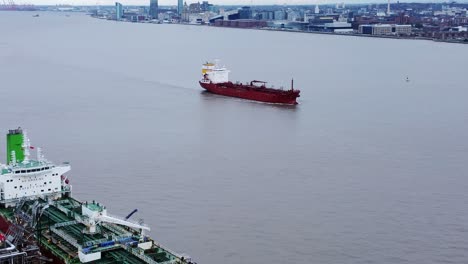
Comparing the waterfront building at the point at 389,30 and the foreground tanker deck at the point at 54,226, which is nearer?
the foreground tanker deck at the point at 54,226

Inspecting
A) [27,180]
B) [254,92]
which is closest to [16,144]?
[27,180]

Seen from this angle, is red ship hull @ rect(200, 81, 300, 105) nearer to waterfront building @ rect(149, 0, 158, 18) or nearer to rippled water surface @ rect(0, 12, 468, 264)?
rippled water surface @ rect(0, 12, 468, 264)

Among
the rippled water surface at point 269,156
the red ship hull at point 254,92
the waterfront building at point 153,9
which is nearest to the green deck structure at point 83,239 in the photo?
the rippled water surface at point 269,156

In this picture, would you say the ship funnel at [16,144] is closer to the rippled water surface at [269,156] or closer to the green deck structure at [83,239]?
the green deck structure at [83,239]

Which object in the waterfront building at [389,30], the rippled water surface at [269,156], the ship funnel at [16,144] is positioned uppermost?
the waterfront building at [389,30]

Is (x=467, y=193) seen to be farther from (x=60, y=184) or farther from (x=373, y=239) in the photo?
(x=60, y=184)

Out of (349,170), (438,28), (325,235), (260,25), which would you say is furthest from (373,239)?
(260,25)

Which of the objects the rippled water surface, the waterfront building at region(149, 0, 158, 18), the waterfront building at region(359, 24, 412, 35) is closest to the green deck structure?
the rippled water surface
